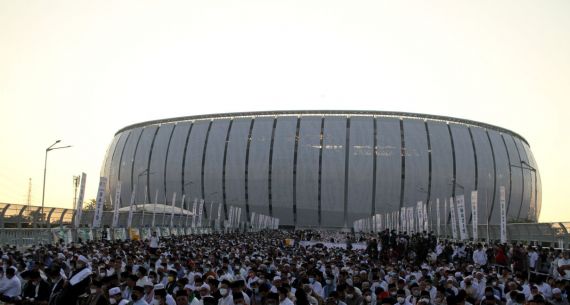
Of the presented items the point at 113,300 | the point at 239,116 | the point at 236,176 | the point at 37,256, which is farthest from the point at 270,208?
the point at 113,300

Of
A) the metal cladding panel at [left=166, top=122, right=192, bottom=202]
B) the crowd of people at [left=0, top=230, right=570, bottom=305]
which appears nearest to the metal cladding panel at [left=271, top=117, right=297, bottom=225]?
the metal cladding panel at [left=166, top=122, right=192, bottom=202]

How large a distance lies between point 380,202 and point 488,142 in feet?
75.7

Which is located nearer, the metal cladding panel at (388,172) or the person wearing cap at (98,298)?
the person wearing cap at (98,298)

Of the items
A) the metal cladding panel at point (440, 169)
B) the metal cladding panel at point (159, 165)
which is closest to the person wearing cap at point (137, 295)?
the metal cladding panel at point (440, 169)

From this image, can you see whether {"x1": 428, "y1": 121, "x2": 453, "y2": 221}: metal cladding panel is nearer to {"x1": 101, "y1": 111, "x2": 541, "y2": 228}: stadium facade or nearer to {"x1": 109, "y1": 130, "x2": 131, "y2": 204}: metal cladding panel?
{"x1": 101, "y1": 111, "x2": 541, "y2": 228}: stadium facade

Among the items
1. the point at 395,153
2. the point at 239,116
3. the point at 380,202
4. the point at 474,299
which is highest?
the point at 239,116

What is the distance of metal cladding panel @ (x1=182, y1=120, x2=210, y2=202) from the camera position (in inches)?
4210

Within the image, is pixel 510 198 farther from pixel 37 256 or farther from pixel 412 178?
pixel 37 256

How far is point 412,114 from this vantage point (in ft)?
356

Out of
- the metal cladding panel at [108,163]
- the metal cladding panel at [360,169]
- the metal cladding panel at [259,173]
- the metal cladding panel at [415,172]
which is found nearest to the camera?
the metal cladding panel at [360,169]

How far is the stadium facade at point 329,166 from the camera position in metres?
102

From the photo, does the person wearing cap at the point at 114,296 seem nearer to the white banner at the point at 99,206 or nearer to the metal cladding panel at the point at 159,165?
the white banner at the point at 99,206

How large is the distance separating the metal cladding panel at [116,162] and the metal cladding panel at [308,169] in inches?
1259

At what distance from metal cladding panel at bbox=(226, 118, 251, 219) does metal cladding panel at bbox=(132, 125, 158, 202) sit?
48.5ft
